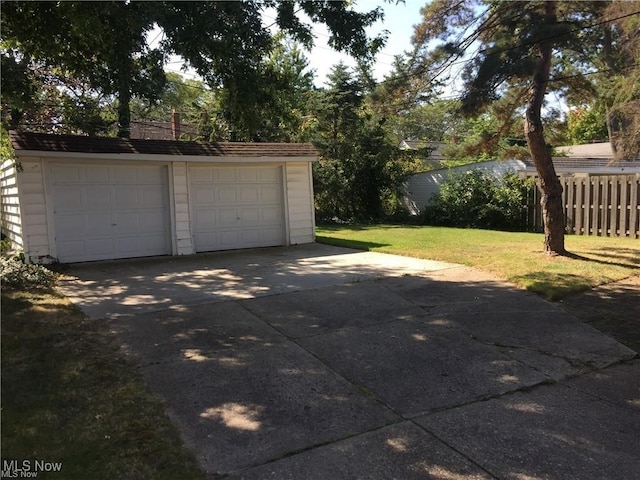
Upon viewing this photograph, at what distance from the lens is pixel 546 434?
11.5 ft

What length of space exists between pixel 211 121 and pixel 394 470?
901 inches

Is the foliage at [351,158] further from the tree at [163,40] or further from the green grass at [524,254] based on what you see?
the tree at [163,40]

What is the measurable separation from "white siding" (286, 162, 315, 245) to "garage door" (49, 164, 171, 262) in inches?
122

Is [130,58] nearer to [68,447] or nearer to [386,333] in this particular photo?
[386,333]

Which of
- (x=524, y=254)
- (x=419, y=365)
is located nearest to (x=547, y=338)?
(x=419, y=365)

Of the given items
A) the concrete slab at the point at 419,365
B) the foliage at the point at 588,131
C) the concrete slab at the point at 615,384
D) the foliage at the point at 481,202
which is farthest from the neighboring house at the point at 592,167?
the foliage at the point at 588,131

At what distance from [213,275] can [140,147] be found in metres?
3.99

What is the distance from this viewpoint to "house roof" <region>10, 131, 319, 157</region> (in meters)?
10.0

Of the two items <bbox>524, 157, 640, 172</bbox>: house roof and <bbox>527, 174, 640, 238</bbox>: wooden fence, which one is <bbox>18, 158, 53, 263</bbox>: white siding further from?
<bbox>524, 157, 640, 172</bbox>: house roof

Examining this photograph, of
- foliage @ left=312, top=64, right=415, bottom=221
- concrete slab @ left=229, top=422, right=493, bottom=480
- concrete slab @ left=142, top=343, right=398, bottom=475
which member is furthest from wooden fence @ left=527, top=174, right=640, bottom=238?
concrete slab @ left=229, top=422, right=493, bottom=480

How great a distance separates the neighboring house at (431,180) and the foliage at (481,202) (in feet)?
1.42

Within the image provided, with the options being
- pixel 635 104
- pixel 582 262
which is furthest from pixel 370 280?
pixel 635 104

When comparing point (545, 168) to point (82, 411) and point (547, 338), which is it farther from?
point (82, 411)

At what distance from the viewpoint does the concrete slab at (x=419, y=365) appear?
13.7ft
